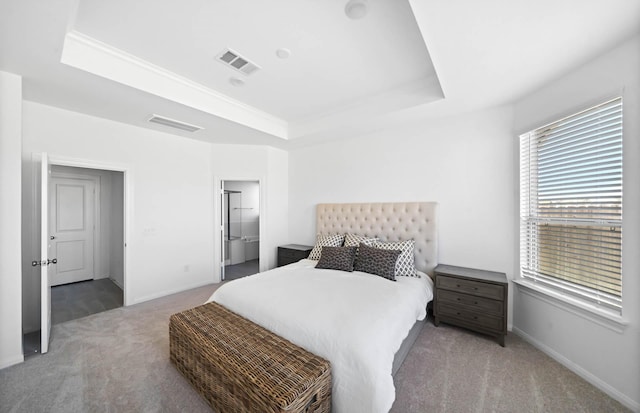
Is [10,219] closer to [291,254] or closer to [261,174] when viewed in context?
[261,174]

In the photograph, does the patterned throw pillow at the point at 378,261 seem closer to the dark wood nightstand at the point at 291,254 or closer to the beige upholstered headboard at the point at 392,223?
the beige upholstered headboard at the point at 392,223

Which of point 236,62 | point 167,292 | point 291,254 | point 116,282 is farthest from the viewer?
point 116,282

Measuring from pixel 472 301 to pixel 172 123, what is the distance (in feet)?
14.2

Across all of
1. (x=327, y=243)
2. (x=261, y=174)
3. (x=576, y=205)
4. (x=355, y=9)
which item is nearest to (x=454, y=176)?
(x=576, y=205)

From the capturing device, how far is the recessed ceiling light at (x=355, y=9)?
1.68 metres

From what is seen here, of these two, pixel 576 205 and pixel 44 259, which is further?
pixel 44 259

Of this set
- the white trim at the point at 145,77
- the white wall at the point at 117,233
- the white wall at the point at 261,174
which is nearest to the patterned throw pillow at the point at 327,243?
the white wall at the point at 261,174

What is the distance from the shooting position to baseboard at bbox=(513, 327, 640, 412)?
1725 mm

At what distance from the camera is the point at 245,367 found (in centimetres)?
151

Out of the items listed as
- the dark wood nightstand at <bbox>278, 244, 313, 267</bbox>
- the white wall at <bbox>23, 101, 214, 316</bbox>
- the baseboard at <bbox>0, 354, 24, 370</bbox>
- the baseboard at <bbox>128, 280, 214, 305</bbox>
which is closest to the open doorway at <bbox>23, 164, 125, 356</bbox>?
the baseboard at <bbox>128, 280, 214, 305</bbox>

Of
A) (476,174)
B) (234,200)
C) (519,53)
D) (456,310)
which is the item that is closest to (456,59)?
(519,53)

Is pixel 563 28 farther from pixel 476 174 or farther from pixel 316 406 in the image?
pixel 316 406

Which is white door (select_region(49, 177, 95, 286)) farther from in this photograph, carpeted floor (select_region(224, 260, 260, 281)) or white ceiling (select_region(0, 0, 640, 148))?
carpeted floor (select_region(224, 260, 260, 281))

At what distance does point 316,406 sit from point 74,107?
4.00 metres
